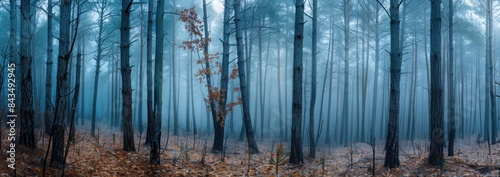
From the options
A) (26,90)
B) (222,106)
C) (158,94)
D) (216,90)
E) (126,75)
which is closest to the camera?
(26,90)

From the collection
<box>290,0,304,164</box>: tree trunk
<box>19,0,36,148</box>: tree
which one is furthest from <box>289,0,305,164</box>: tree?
<box>19,0,36,148</box>: tree

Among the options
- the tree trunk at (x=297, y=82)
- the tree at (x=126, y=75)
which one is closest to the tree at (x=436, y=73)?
the tree trunk at (x=297, y=82)

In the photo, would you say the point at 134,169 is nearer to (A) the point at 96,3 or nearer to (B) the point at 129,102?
(B) the point at 129,102

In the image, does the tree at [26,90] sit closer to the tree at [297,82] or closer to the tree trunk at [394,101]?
the tree at [297,82]

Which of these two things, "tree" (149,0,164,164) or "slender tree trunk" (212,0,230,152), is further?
"slender tree trunk" (212,0,230,152)

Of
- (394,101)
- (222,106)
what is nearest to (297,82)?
(394,101)

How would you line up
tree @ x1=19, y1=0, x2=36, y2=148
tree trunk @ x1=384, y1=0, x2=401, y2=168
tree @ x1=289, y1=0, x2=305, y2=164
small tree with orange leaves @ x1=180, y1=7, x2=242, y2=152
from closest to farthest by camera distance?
tree @ x1=19, y1=0, x2=36, y2=148 < tree trunk @ x1=384, y1=0, x2=401, y2=168 < tree @ x1=289, y1=0, x2=305, y2=164 < small tree with orange leaves @ x1=180, y1=7, x2=242, y2=152

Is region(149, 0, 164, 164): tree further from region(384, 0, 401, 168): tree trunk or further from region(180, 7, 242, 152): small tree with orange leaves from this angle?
region(384, 0, 401, 168): tree trunk

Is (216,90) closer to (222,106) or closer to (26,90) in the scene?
(222,106)

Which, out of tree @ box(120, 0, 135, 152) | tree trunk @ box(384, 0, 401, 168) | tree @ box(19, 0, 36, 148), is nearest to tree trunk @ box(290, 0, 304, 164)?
tree trunk @ box(384, 0, 401, 168)

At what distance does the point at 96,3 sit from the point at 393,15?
14217 millimetres

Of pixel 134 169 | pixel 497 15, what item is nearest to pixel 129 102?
pixel 134 169

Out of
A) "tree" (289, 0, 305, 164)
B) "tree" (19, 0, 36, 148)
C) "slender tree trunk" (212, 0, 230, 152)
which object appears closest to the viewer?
"tree" (19, 0, 36, 148)

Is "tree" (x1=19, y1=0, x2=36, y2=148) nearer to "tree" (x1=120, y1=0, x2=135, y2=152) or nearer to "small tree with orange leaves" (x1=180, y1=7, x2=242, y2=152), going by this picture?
"tree" (x1=120, y1=0, x2=135, y2=152)
